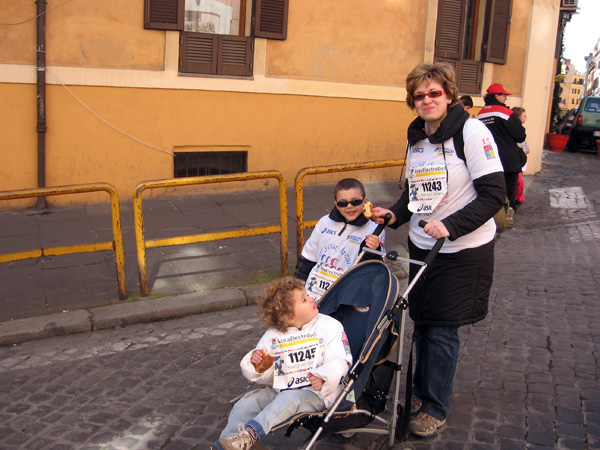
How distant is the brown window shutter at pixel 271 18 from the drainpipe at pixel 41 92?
317 cm

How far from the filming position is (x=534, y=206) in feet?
36.9

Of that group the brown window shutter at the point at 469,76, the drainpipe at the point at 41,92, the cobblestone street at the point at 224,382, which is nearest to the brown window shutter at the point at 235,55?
the drainpipe at the point at 41,92

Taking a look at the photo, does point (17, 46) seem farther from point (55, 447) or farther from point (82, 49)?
point (55, 447)

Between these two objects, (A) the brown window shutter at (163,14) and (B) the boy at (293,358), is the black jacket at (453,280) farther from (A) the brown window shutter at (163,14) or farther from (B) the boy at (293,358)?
(A) the brown window shutter at (163,14)

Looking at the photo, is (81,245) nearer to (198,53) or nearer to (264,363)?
(264,363)

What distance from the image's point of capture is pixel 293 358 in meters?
3.38

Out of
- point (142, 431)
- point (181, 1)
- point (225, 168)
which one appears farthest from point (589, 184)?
point (142, 431)

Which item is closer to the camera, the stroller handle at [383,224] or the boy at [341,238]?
the stroller handle at [383,224]

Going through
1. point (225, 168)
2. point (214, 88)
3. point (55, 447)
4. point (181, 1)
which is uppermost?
point (181, 1)

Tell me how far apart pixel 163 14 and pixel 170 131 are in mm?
1688

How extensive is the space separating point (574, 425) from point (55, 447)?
2935 millimetres

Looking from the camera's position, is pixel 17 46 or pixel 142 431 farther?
pixel 17 46

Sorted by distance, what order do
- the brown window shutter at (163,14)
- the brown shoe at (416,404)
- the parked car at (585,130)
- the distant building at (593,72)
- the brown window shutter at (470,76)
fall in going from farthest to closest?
the distant building at (593,72) < the parked car at (585,130) < the brown window shutter at (470,76) < the brown window shutter at (163,14) < the brown shoe at (416,404)

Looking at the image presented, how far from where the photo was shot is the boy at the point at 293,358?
325 cm
